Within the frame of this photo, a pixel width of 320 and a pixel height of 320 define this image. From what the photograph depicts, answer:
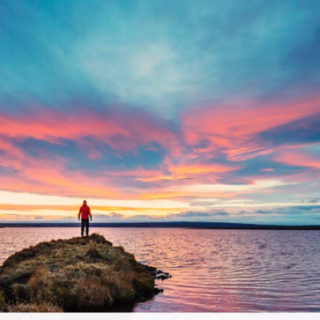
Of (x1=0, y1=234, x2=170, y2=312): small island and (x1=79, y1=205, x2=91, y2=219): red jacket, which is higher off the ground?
(x1=79, y1=205, x2=91, y2=219): red jacket

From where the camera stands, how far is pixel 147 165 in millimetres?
36750

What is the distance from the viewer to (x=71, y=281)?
21.2 m

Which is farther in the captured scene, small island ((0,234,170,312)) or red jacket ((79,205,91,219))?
red jacket ((79,205,91,219))

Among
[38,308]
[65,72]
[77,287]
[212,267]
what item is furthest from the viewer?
[212,267]

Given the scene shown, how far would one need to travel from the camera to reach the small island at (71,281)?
19766mm

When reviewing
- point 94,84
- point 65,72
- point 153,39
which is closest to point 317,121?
point 153,39

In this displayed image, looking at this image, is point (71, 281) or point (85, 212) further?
point (85, 212)

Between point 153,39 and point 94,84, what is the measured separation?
18.8ft

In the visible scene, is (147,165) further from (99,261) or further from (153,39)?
(153,39)

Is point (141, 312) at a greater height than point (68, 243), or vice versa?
point (68, 243)

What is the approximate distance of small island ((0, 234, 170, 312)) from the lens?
19.8m

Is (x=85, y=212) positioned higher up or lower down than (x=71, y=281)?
higher up

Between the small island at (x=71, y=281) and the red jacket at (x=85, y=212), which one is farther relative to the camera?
the red jacket at (x=85, y=212)
